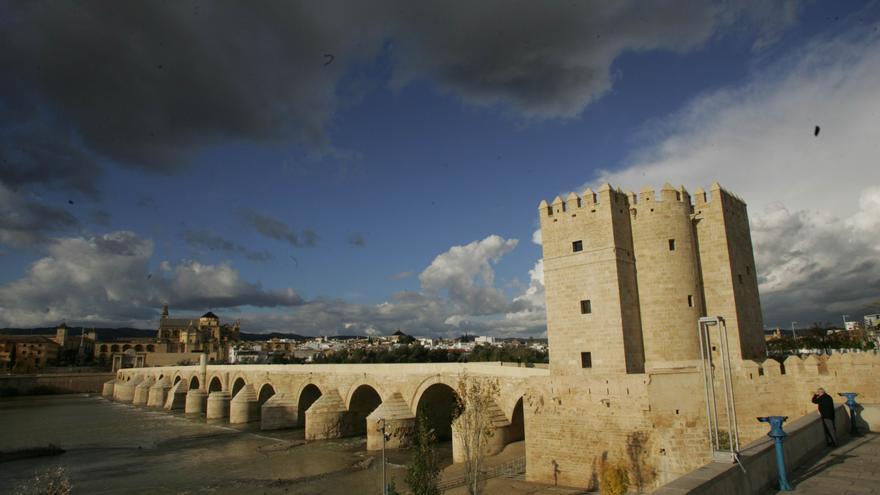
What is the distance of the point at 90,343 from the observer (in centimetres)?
10819

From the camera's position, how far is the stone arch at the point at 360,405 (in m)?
29.4

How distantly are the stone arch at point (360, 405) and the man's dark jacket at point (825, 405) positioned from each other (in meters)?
23.7

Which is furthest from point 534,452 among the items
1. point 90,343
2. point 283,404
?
point 90,343

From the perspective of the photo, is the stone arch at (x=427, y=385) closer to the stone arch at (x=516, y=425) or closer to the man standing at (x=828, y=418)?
the stone arch at (x=516, y=425)

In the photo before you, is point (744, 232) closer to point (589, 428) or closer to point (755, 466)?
Answer: point (589, 428)

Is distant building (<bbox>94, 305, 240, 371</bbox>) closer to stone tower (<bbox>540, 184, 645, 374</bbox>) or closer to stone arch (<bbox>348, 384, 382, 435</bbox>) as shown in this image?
stone arch (<bbox>348, 384, 382, 435</bbox>)

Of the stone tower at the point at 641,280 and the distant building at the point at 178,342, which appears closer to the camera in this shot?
the stone tower at the point at 641,280

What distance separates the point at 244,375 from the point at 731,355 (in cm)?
3627

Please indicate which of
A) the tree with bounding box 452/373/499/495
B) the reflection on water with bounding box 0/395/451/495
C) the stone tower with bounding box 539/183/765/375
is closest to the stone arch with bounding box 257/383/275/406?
the reflection on water with bounding box 0/395/451/495

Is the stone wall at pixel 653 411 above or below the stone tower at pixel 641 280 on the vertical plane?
below

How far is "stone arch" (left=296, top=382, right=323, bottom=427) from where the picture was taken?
34.2m

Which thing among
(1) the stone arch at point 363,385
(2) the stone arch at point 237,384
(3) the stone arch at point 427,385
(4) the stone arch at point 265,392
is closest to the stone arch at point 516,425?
(3) the stone arch at point 427,385

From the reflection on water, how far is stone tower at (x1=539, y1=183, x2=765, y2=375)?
883 centimetres

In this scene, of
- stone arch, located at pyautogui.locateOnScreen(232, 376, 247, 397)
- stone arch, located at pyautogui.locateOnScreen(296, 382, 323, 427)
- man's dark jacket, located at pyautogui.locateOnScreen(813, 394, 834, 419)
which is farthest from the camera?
stone arch, located at pyautogui.locateOnScreen(232, 376, 247, 397)
